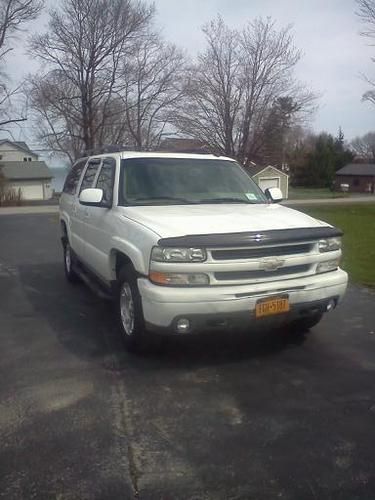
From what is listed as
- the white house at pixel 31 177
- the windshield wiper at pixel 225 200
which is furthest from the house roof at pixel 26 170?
the windshield wiper at pixel 225 200

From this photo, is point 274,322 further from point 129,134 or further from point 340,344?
point 129,134

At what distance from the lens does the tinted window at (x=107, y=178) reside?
529 centimetres

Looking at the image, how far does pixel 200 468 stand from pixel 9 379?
204 cm

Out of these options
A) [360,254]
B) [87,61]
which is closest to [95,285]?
[360,254]

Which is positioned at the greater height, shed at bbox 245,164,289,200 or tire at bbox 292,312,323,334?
shed at bbox 245,164,289,200

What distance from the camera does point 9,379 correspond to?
407 cm

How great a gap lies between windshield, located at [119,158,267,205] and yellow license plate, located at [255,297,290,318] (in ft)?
5.03

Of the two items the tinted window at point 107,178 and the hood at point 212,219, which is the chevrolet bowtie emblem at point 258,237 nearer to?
the hood at point 212,219

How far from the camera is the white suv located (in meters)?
3.90

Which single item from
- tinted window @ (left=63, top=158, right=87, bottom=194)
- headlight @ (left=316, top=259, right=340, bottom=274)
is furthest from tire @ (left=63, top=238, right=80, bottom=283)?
headlight @ (left=316, top=259, right=340, bottom=274)

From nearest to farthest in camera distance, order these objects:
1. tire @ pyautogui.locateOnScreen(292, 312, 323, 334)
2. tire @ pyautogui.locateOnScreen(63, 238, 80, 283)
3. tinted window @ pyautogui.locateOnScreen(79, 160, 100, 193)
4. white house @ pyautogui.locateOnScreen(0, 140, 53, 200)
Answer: tire @ pyautogui.locateOnScreen(292, 312, 323, 334) < tinted window @ pyautogui.locateOnScreen(79, 160, 100, 193) < tire @ pyautogui.locateOnScreen(63, 238, 80, 283) < white house @ pyautogui.locateOnScreen(0, 140, 53, 200)

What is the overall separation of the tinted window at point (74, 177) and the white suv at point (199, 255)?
6.06ft

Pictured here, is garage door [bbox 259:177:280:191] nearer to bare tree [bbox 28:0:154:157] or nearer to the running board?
bare tree [bbox 28:0:154:157]

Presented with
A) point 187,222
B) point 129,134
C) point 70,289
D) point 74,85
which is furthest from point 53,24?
point 187,222
